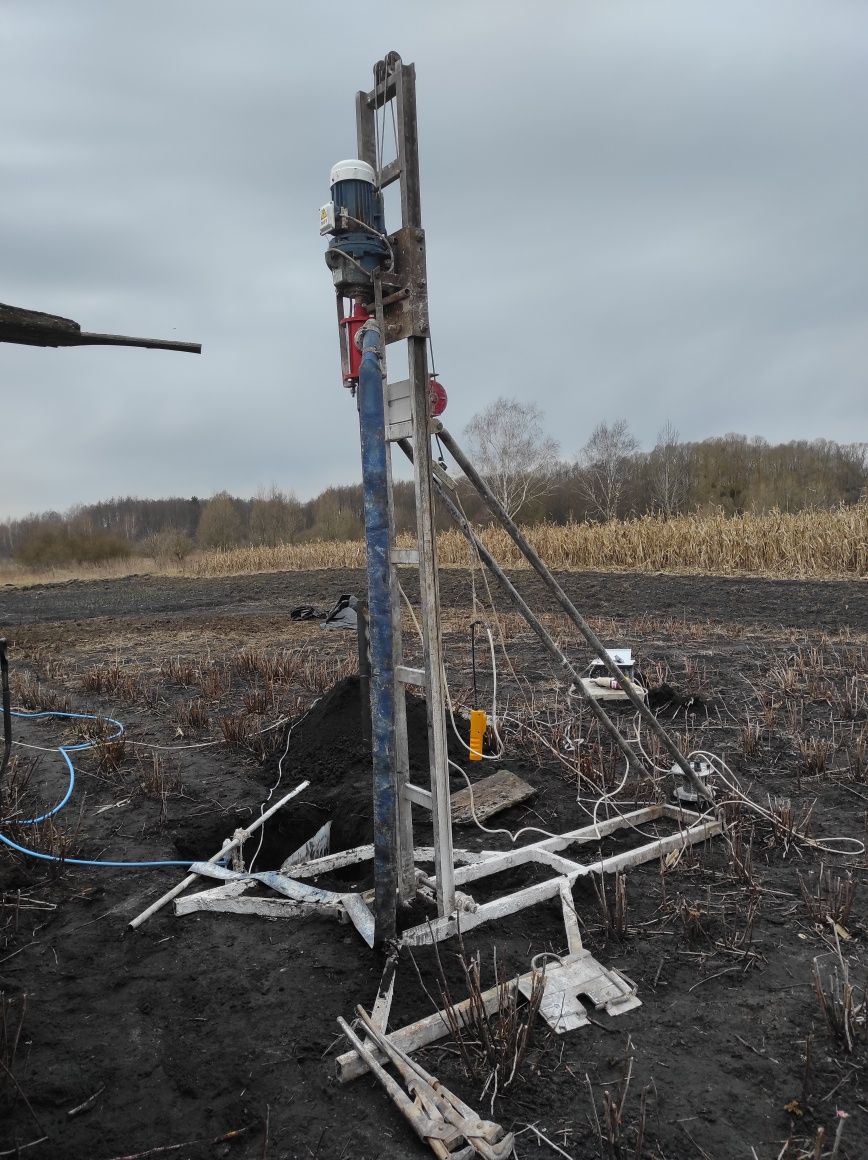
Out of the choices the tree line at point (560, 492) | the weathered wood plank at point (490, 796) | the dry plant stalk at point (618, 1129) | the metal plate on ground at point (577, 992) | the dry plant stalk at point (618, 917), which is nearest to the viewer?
the dry plant stalk at point (618, 1129)

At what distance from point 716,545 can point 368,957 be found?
58.8ft

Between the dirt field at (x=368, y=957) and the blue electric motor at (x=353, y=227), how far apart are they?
262 cm

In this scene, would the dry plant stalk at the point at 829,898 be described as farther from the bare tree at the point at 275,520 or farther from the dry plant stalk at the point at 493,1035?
the bare tree at the point at 275,520

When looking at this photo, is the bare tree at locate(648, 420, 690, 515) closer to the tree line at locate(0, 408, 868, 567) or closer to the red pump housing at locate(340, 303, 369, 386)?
the tree line at locate(0, 408, 868, 567)

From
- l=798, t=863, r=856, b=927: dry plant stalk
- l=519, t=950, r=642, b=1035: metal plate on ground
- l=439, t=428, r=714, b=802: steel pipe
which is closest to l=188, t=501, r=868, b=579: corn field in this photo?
l=439, t=428, r=714, b=802: steel pipe

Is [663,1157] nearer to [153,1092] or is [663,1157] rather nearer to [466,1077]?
[466,1077]

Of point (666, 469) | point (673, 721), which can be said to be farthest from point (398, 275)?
point (666, 469)

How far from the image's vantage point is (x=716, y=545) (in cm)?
1931

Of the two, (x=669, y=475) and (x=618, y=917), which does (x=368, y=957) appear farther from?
(x=669, y=475)

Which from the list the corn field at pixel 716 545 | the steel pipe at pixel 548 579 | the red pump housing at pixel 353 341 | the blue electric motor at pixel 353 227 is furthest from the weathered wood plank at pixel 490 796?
the corn field at pixel 716 545

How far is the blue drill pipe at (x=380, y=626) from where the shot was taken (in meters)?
2.96

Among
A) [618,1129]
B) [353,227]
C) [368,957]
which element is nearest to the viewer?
[618,1129]

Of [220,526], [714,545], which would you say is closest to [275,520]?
[220,526]

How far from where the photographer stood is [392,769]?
3.03 metres
